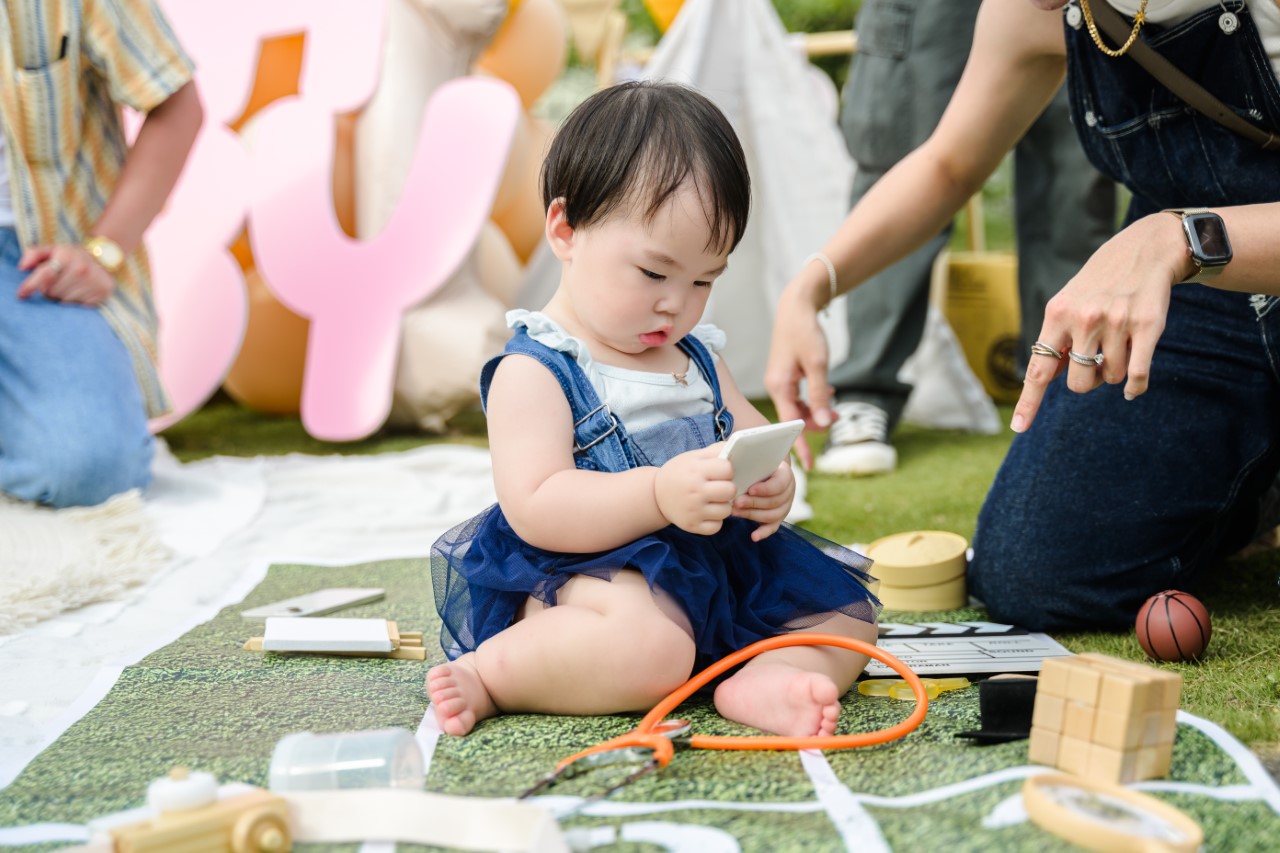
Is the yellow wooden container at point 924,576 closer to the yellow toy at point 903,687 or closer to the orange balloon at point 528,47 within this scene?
the yellow toy at point 903,687

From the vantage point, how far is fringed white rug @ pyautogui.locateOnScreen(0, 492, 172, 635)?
4.54ft

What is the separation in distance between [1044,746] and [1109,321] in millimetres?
332

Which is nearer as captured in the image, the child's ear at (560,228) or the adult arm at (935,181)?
the child's ear at (560,228)

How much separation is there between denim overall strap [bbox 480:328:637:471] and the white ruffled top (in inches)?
0.4

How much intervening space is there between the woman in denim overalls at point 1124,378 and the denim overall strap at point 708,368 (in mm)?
153

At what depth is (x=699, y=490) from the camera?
0.94 m

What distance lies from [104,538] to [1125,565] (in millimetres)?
1313

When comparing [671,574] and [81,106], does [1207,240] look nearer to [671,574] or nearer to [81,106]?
[671,574]

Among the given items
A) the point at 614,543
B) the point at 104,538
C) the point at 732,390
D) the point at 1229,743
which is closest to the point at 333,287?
the point at 104,538

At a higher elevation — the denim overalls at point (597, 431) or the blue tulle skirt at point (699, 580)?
the denim overalls at point (597, 431)

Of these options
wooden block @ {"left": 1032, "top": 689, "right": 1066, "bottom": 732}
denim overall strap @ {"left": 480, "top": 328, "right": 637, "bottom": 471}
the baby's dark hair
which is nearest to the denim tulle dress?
denim overall strap @ {"left": 480, "top": 328, "right": 637, "bottom": 471}

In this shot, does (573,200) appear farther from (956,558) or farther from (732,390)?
(956,558)

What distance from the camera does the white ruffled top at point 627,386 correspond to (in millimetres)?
1095

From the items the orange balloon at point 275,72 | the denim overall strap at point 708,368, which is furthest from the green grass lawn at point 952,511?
the orange balloon at point 275,72
